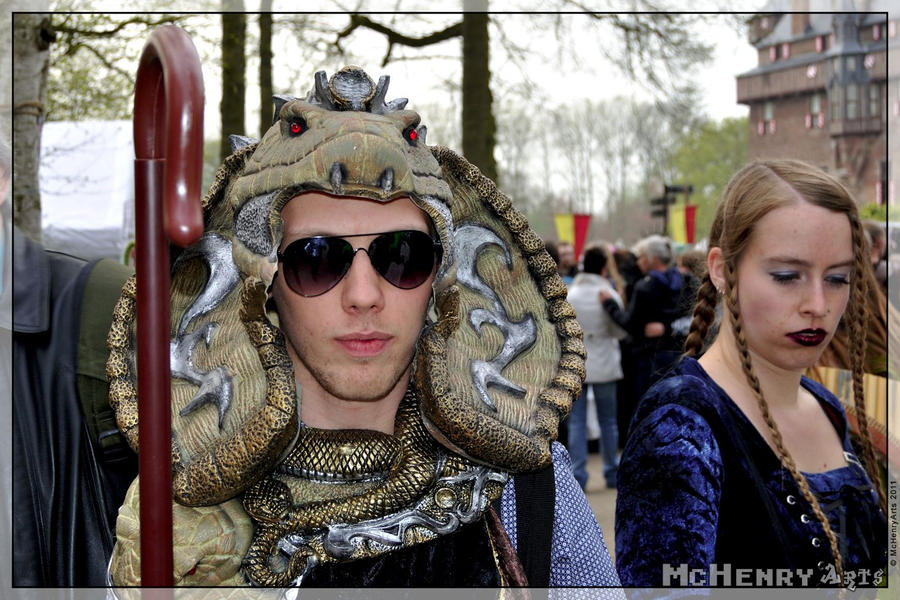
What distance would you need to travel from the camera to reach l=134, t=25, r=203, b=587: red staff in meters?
0.98

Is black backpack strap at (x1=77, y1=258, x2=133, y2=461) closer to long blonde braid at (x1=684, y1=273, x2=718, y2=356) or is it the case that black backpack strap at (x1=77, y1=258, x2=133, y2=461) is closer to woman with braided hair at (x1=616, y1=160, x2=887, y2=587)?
woman with braided hair at (x1=616, y1=160, x2=887, y2=587)

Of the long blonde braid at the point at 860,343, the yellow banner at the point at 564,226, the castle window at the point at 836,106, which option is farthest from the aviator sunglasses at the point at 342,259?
the yellow banner at the point at 564,226

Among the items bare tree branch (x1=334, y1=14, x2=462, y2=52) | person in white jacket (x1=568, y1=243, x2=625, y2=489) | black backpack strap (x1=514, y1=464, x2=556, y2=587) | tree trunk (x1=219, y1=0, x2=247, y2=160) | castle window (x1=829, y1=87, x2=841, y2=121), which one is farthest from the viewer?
Answer: castle window (x1=829, y1=87, x2=841, y2=121)

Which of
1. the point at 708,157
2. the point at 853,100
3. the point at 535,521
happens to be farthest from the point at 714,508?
the point at 708,157

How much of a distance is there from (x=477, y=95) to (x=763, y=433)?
3.76 metres

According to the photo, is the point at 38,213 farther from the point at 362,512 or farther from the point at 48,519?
the point at 362,512

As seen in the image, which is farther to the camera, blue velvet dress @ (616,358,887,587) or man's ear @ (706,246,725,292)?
man's ear @ (706,246,725,292)

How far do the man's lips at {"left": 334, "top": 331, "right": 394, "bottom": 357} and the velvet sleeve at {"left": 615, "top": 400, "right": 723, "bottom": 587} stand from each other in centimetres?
66

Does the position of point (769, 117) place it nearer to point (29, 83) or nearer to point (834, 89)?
point (834, 89)

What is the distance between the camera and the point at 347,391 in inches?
62.9

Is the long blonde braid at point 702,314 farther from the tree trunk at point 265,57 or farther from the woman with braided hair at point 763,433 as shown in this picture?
the tree trunk at point 265,57

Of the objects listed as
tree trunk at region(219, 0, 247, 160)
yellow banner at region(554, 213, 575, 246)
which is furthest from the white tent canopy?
yellow banner at region(554, 213, 575, 246)

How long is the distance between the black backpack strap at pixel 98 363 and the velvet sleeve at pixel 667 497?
1048 mm

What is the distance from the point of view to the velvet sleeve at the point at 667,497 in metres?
1.76
